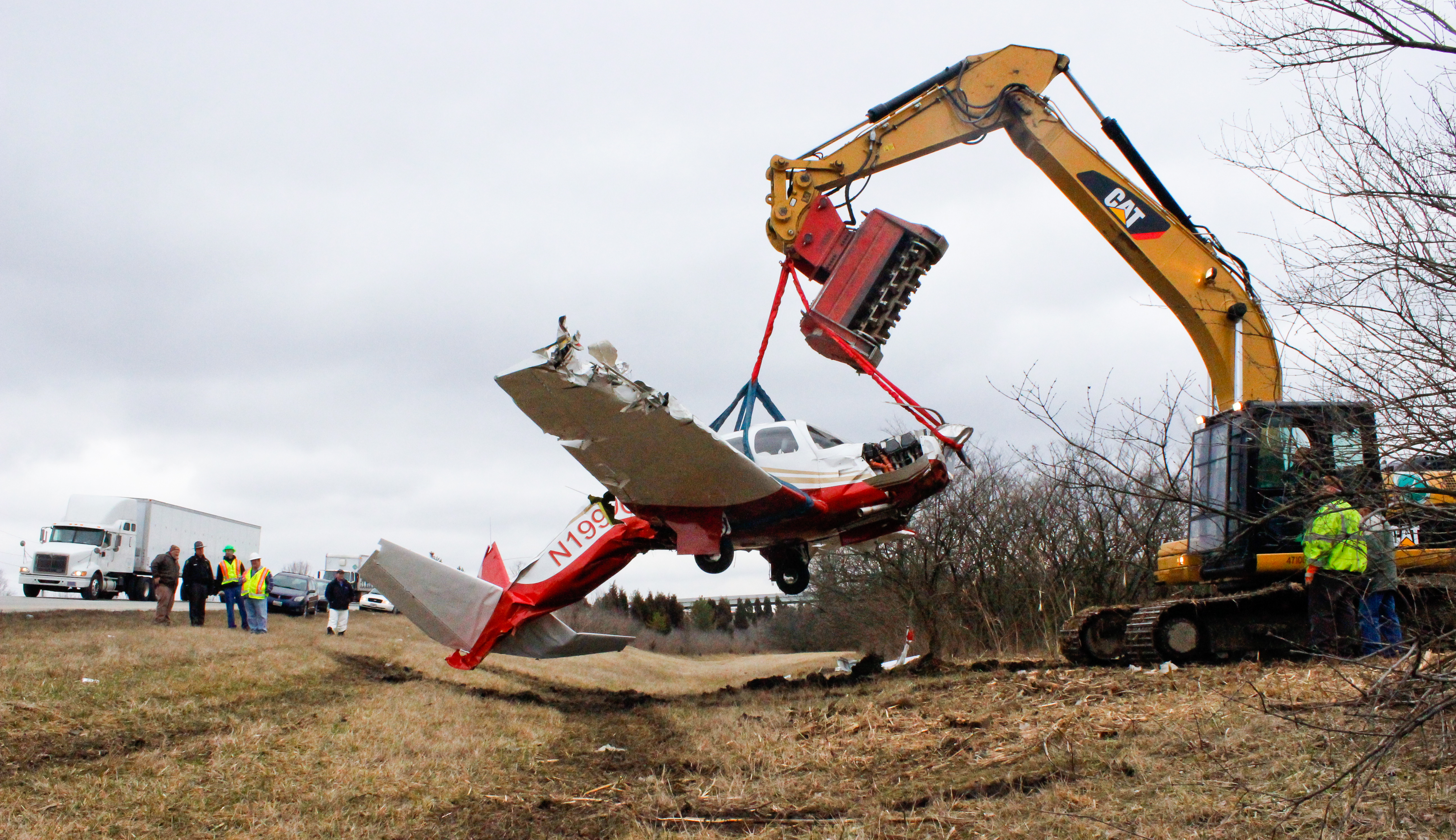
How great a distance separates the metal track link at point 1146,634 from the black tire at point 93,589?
29238mm

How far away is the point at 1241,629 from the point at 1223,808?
704cm

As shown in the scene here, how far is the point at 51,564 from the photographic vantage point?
29.6 metres

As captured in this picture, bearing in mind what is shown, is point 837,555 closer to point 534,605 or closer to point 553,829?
point 534,605

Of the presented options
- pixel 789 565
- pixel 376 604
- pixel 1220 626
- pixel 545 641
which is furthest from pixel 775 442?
pixel 376 604

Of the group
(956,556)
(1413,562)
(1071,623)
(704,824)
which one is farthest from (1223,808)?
(956,556)

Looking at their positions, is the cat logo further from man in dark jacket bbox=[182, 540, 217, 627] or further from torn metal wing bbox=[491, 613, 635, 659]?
man in dark jacket bbox=[182, 540, 217, 627]

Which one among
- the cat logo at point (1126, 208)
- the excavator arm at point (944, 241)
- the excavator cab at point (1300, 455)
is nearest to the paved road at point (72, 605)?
the excavator arm at point (944, 241)

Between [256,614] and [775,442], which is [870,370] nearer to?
[775,442]

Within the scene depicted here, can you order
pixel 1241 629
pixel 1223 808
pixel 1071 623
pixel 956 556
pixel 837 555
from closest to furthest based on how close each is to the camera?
pixel 1223 808, pixel 1241 629, pixel 1071 623, pixel 956 556, pixel 837 555

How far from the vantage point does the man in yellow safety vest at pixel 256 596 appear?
19750 millimetres

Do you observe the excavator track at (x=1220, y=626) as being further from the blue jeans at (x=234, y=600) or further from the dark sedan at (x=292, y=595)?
the dark sedan at (x=292, y=595)

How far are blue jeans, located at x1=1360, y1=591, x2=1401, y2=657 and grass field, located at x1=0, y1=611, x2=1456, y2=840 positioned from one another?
64cm

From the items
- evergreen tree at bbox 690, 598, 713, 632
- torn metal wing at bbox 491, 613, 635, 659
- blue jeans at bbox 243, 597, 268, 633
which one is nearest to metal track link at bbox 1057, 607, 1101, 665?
torn metal wing at bbox 491, 613, 635, 659

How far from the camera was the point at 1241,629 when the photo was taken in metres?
11.6
